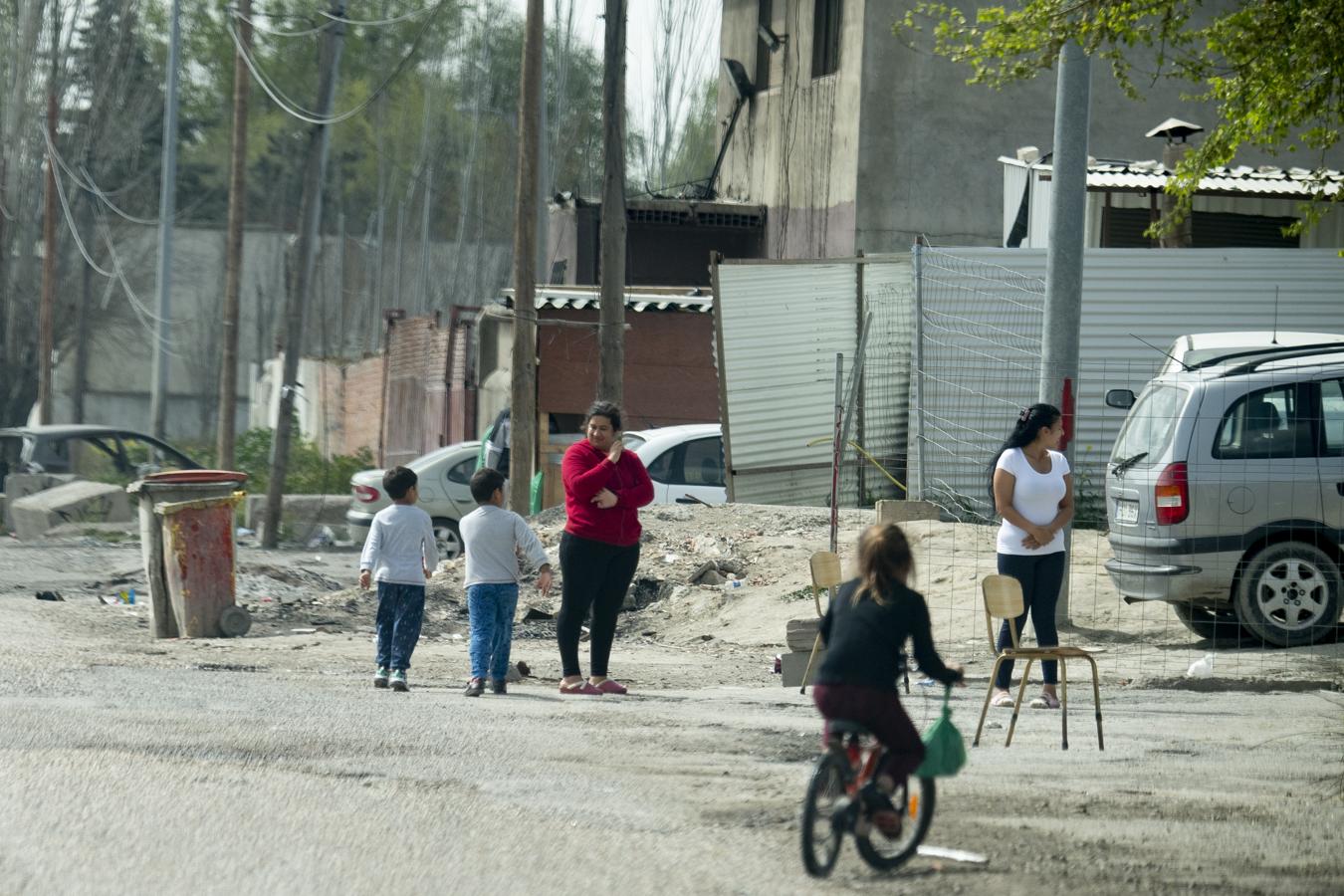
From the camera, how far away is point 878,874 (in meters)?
5.95

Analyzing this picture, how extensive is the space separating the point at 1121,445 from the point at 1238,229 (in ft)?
34.9

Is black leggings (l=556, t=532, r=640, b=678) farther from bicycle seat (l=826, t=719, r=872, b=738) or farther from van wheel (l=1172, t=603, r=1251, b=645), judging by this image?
bicycle seat (l=826, t=719, r=872, b=738)

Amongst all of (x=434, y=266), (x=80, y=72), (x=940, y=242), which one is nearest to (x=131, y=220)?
(x=80, y=72)

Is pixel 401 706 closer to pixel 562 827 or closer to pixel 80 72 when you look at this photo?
pixel 562 827

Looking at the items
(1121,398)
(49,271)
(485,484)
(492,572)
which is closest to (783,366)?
(1121,398)

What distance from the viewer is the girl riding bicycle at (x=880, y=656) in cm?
586

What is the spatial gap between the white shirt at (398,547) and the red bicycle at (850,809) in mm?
5275

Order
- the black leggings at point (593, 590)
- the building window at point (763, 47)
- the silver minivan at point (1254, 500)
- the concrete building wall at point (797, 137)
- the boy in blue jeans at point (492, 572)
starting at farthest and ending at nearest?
1. the building window at point (763, 47)
2. the concrete building wall at point (797, 137)
3. the silver minivan at point (1254, 500)
4. the boy in blue jeans at point (492, 572)
5. the black leggings at point (593, 590)

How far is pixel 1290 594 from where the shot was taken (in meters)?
11.4

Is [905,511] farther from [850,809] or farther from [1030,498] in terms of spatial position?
[850,809]

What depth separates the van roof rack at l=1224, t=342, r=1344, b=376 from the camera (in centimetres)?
1148

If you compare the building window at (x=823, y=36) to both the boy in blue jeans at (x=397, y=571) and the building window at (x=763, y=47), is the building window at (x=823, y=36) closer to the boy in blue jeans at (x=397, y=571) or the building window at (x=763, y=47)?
the building window at (x=763, y=47)

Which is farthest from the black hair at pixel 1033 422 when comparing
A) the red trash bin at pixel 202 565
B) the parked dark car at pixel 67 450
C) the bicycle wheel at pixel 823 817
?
the parked dark car at pixel 67 450

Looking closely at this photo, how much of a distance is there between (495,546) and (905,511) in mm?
6291
